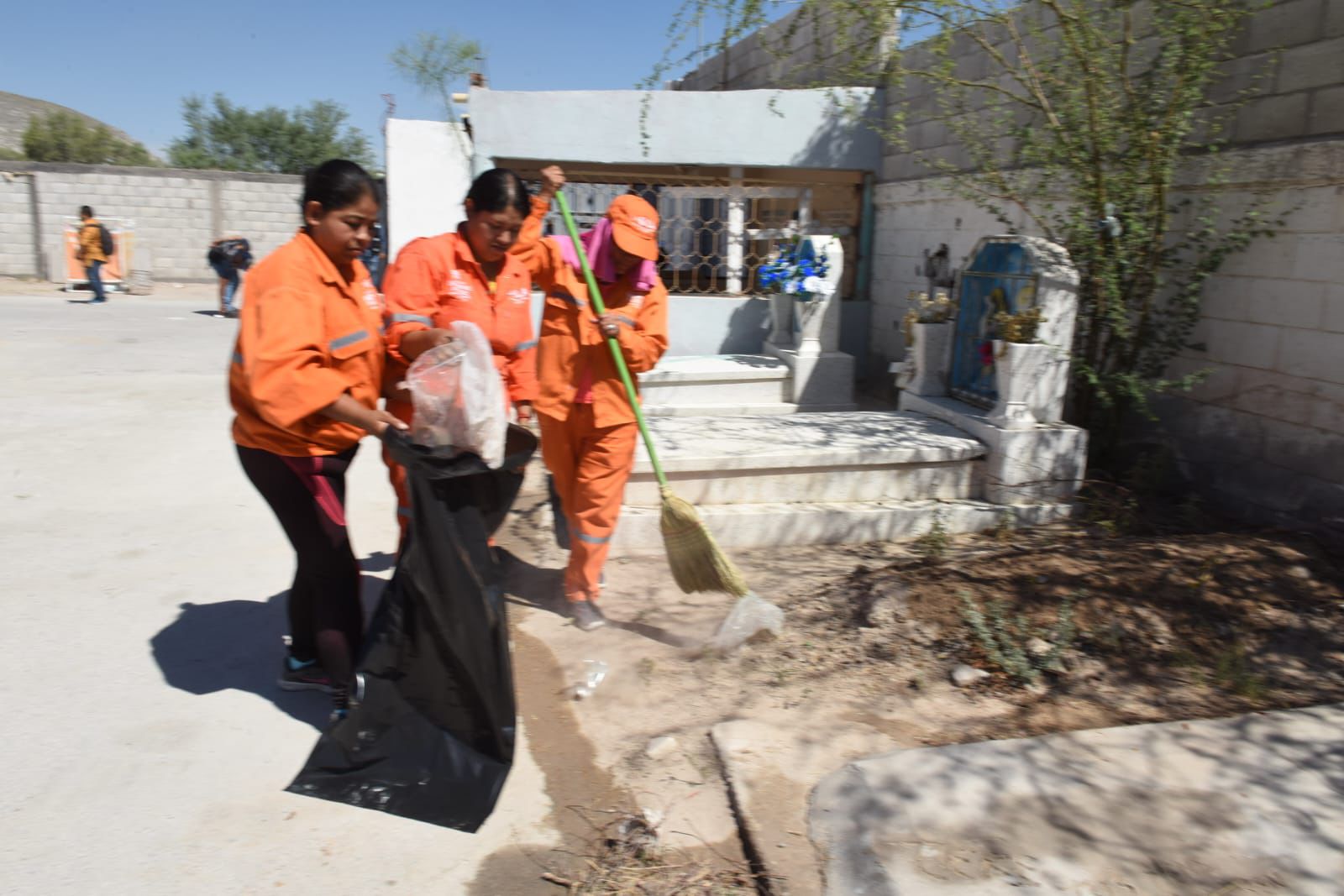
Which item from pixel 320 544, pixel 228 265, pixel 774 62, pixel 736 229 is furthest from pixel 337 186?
pixel 228 265

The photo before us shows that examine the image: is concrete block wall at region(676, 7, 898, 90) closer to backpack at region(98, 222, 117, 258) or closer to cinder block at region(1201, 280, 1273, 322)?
cinder block at region(1201, 280, 1273, 322)

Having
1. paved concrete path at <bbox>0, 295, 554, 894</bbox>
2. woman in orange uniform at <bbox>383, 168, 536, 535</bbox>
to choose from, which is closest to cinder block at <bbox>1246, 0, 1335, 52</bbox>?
woman in orange uniform at <bbox>383, 168, 536, 535</bbox>

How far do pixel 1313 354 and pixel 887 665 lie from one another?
283 centimetres

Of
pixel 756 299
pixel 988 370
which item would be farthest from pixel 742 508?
pixel 756 299

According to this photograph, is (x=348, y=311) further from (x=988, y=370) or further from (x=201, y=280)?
(x=201, y=280)

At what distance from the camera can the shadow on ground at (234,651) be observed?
3.13 meters

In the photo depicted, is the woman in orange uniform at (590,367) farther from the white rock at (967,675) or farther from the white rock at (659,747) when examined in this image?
the white rock at (967,675)

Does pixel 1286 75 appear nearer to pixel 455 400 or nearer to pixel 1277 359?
pixel 1277 359

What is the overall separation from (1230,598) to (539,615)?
2789mm

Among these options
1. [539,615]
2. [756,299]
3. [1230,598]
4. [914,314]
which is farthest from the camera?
[756,299]

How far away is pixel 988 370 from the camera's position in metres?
5.66

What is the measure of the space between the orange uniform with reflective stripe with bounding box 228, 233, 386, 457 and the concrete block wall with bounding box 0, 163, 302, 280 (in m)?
18.2

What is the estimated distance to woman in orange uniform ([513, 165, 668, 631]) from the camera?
144 inches

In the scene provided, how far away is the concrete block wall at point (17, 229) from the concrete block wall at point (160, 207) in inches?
0.7
